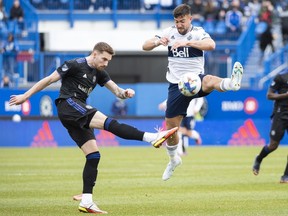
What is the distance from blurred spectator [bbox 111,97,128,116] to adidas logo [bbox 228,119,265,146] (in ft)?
14.8

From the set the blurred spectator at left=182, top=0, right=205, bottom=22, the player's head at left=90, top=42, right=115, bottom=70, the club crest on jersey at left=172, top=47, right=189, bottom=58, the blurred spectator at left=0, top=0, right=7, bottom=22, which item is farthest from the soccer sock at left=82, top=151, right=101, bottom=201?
the blurred spectator at left=182, top=0, right=205, bottom=22

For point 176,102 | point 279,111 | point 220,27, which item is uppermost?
point 176,102

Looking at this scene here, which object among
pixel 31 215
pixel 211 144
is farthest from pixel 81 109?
pixel 211 144

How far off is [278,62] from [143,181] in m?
19.9

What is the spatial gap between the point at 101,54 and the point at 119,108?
69.6 ft

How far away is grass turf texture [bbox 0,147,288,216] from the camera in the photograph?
38.0ft

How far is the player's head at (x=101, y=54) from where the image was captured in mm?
11203

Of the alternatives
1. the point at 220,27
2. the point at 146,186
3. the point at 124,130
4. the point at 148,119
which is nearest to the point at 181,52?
the point at 146,186

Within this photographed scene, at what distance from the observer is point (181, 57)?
45.4 ft

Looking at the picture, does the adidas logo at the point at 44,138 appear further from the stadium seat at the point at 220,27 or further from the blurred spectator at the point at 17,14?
the stadium seat at the point at 220,27

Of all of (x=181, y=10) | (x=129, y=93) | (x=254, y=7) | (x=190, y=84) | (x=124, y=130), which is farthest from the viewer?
(x=254, y=7)

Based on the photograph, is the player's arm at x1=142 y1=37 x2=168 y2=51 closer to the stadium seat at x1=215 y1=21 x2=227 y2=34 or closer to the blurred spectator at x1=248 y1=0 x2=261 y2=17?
the stadium seat at x1=215 y1=21 x2=227 y2=34

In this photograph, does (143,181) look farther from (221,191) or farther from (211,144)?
(211,144)

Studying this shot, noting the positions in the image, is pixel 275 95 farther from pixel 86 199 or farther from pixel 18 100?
pixel 18 100
